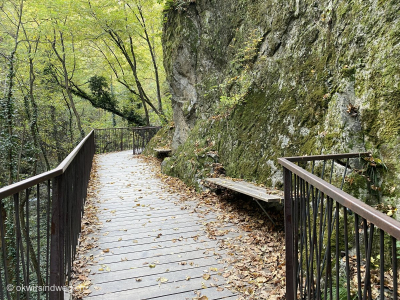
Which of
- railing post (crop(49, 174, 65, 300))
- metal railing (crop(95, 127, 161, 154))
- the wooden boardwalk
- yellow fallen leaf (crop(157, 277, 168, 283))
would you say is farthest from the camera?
metal railing (crop(95, 127, 161, 154))

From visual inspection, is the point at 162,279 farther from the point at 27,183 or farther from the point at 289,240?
the point at 27,183

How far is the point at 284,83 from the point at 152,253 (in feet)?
12.2

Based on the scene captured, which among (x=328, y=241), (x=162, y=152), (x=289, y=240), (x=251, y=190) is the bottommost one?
(x=289, y=240)

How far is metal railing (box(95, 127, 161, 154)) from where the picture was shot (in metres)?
14.0

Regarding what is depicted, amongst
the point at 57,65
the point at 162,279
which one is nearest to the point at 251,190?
the point at 162,279

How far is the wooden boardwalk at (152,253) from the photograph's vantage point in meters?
2.75

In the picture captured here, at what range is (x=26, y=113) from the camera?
11500mm

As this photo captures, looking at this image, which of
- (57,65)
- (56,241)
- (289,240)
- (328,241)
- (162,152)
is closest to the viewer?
(328,241)

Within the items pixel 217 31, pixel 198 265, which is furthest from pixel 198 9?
pixel 198 265

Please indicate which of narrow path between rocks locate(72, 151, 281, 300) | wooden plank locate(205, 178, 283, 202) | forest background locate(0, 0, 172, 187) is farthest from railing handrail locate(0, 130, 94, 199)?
forest background locate(0, 0, 172, 187)

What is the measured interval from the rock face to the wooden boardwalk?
5.24 feet

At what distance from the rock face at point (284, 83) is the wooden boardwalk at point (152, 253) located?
1.60 meters

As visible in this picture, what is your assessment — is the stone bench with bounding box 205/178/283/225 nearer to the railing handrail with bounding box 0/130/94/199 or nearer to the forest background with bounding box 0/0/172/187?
the railing handrail with bounding box 0/130/94/199

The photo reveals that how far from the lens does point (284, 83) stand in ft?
16.1
